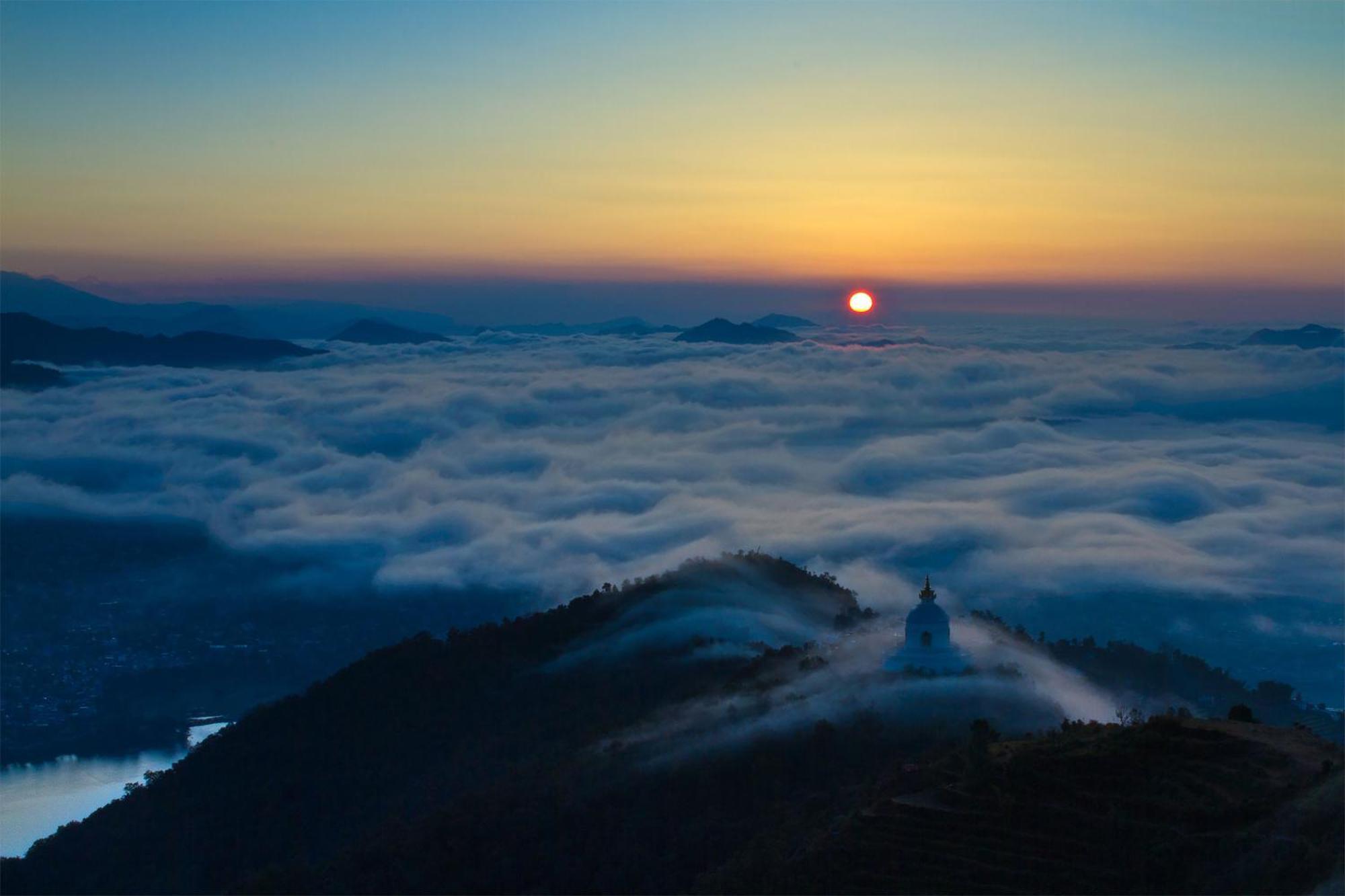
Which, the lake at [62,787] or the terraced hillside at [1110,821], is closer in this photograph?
the terraced hillside at [1110,821]

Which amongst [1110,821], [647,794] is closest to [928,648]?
[647,794]

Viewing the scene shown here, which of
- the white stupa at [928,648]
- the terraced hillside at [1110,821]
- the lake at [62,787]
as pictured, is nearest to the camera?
the terraced hillside at [1110,821]

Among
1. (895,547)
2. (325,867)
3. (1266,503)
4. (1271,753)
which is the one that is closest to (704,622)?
(325,867)

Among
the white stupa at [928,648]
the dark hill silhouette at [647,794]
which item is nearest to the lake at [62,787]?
the dark hill silhouette at [647,794]

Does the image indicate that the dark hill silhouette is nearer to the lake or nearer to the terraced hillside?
the terraced hillside

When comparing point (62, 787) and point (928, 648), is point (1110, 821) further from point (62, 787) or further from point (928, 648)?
point (62, 787)

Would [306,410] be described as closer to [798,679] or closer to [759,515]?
[759,515]

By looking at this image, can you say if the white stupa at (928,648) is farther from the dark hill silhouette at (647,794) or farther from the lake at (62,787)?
the lake at (62,787)

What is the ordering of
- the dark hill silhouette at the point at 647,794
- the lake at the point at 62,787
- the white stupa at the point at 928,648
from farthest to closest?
the lake at the point at 62,787 < the white stupa at the point at 928,648 < the dark hill silhouette at the point at 647,794
